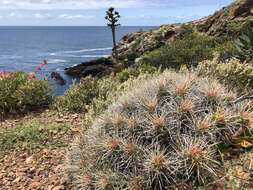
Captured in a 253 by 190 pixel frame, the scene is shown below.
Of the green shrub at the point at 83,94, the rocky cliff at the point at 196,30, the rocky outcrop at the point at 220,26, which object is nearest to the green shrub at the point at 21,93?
the green shrub at the point at 83,94

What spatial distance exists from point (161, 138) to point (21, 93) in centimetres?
571


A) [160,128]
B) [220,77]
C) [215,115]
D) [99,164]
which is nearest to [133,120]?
[160,128]

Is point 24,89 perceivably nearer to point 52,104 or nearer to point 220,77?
point 52,104

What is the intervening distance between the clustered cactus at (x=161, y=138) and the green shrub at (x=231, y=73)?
0.93m

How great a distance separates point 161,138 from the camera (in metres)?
4.03

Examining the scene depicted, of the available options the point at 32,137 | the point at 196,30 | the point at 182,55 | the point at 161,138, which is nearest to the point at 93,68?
the point at 196,30

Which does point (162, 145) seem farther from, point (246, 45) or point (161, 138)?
point (246, 45)

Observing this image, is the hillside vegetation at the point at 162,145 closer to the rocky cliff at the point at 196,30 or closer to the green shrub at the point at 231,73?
the green shrub at the point at 231,73

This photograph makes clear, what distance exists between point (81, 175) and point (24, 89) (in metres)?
5.29

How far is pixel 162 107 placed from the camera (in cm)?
420

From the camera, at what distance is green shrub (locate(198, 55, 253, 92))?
5.48 m

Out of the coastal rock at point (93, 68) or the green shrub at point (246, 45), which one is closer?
the green shrub at point (246, 45)

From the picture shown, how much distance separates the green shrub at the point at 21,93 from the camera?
8.93 meters

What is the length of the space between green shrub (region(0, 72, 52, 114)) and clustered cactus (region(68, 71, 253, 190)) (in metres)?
4.74
